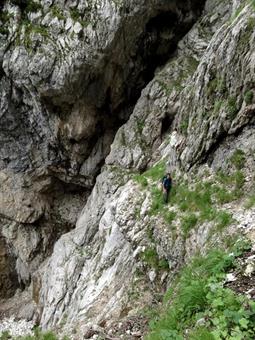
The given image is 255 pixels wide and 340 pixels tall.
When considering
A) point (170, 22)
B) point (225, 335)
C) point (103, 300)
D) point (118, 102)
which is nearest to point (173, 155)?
point (103, 300)

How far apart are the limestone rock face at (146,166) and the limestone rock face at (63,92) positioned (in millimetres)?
3763

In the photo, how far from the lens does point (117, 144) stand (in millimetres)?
26875

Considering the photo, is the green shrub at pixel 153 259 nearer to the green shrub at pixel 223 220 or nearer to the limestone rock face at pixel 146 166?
the limestone rock face at pixel 146 166

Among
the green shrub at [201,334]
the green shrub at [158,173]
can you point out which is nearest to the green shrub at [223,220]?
the green shrub at [201,334]

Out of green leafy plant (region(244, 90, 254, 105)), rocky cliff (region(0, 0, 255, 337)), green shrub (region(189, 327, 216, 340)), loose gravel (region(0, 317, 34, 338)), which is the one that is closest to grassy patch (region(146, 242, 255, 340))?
green shrub (region(189, 327, 216, 340))

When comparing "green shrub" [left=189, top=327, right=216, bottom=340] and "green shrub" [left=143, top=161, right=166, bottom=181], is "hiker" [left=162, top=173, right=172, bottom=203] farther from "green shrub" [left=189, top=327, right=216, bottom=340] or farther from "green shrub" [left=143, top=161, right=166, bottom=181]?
"green shrub" [left=189, top=327, right=216, bottom=340]

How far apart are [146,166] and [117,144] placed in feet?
11.1

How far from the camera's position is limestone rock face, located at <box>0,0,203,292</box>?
84.1 ft

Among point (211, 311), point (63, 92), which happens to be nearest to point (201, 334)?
point (211, 311)

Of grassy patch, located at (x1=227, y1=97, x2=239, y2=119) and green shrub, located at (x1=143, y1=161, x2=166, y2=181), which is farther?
green shrub, located at (x1=143, y1=161, x2=166, y2=181)

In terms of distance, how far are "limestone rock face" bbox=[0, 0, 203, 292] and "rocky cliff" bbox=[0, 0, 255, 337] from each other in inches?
3.7

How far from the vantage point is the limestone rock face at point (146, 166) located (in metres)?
13.3

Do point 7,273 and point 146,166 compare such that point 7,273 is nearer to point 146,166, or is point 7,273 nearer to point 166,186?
point 146,166

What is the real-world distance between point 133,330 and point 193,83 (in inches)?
448
